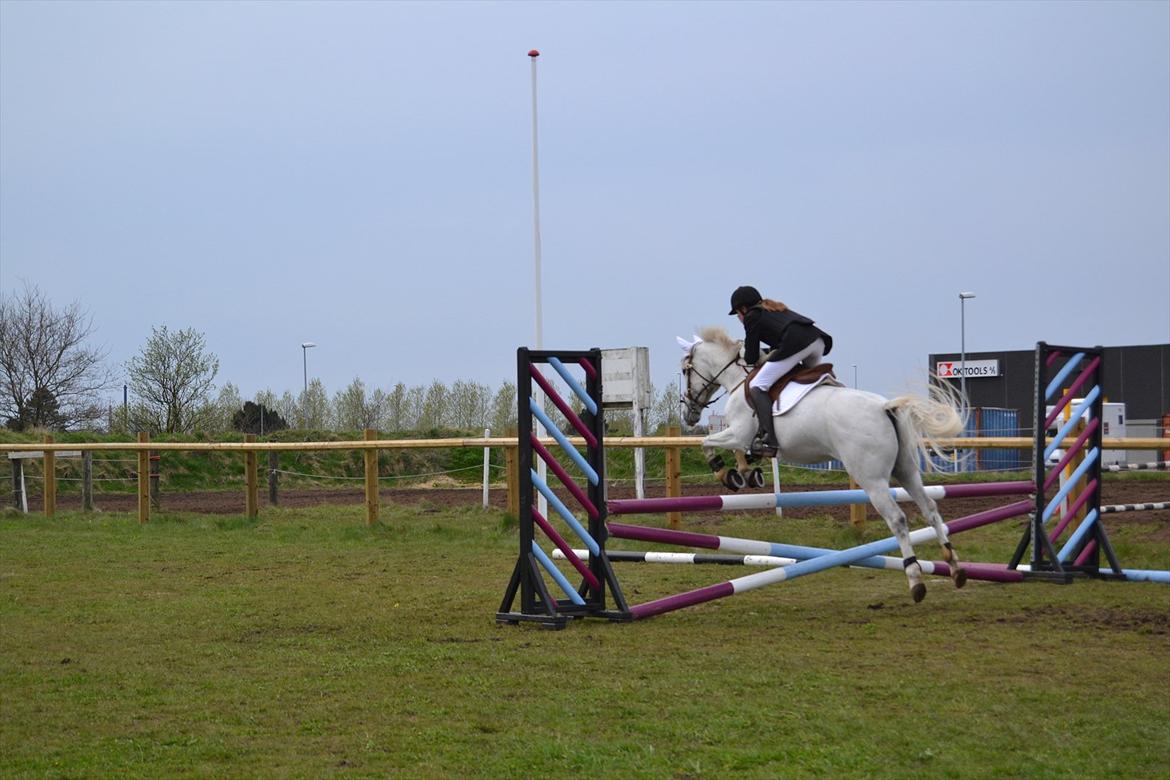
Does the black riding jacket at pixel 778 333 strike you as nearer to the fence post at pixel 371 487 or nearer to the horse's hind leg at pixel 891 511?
the horse's hind leg at pixel 891 511

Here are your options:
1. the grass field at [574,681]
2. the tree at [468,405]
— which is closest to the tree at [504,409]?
the tree at [468,405]

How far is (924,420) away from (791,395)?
87 cm

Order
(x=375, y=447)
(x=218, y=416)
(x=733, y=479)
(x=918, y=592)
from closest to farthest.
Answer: (x=918, y=592)
(x=733, y=479)
(x=375, y=447)
(x=218, y=416)

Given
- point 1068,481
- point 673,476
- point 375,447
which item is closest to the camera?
point 1068,481

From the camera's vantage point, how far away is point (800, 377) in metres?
8.07

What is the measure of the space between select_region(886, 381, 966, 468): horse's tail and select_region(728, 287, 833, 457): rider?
0.72 meters

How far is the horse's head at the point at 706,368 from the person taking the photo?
8.78 m

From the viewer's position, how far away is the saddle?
8.05m

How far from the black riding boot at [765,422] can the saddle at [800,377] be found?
48 millimetres

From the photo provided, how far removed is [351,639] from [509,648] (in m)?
1.07

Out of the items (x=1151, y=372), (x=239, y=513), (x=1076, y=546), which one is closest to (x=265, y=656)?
(x=1076, y=546)

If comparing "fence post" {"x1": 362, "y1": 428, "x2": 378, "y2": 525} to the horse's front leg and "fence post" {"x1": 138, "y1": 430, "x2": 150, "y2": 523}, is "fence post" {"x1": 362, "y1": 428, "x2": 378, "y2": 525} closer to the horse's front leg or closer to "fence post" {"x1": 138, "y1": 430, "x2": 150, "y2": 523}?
"fence post" {"x1": 138, "y1": 430, "x2": 150, "y2": 523}

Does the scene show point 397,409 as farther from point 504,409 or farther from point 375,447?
point 375,447

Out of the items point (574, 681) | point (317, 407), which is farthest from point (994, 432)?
point (574, 681)
